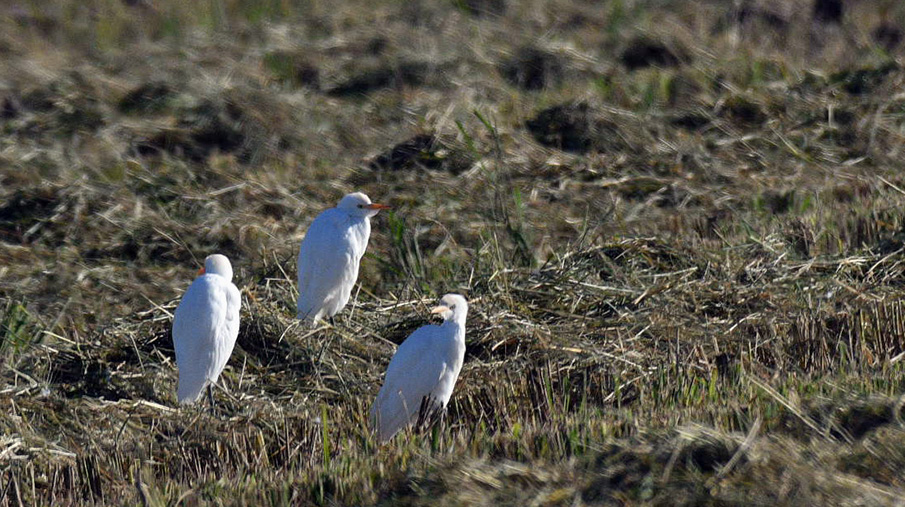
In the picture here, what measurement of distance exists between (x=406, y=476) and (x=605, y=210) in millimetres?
4337

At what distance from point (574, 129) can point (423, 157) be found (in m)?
1.25

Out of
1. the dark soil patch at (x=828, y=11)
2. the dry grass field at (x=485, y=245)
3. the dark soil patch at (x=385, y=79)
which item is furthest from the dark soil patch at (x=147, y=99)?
the dark soil patch at (x=828, y=11)

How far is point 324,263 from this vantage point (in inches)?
256

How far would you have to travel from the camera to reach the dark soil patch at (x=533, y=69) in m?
10.9

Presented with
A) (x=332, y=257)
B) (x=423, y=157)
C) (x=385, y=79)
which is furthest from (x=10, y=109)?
(x=332, y=257)

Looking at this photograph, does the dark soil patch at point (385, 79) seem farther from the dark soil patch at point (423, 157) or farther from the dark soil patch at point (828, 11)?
the dark soil patch at point (828, 11)

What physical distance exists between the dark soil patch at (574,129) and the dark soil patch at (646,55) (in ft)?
6.30

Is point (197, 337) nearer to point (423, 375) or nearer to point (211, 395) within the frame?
point (211, 395)

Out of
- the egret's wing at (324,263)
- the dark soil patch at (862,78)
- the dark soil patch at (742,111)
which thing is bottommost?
the dark soil patch at (742,111)

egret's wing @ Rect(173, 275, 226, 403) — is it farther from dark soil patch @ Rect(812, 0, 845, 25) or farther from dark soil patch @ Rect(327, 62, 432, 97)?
dark soil patch @ Rect(812, 0, 845, 25)

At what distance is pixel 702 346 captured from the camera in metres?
5.59

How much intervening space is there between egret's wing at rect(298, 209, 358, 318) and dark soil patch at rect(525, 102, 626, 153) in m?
2.94

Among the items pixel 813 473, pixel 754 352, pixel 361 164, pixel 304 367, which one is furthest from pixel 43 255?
pixel 813 473

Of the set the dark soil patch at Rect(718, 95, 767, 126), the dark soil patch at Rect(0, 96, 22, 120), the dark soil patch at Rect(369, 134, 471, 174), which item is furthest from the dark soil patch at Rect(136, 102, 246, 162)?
the dark soil patch at Rect(718, 95, 767, 126)
